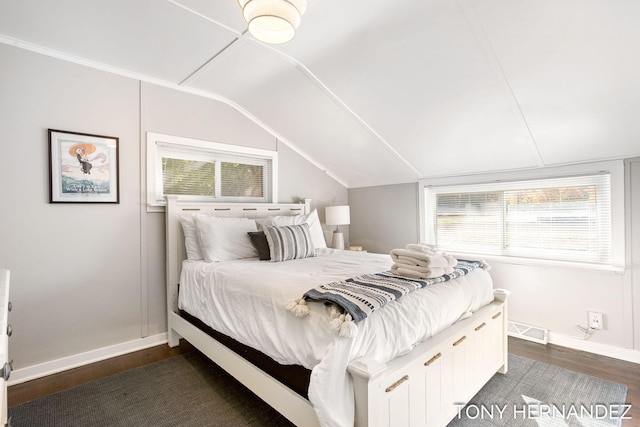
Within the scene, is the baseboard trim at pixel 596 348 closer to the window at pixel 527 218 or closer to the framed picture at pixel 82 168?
the window at pixel 527 218

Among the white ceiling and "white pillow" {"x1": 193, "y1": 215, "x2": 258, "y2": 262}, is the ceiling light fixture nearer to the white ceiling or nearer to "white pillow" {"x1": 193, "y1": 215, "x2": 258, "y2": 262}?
the white ceiling

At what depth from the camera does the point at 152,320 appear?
283cm

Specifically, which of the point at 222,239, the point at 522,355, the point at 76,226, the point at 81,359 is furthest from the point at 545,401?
the point at 76,226

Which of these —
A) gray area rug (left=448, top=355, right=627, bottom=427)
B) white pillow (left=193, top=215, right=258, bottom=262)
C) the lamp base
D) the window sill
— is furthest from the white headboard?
the window sill

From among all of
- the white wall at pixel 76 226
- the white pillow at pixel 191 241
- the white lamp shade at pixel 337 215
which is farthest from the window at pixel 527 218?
the white wall at pixel 76 226

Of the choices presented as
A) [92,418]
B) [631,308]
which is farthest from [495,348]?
[92,418]

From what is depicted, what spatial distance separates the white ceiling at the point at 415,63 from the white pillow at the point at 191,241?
4.43 ft

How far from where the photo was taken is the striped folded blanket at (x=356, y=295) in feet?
4.15

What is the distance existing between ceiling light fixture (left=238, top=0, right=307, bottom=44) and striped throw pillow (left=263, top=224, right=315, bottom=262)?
1.51m

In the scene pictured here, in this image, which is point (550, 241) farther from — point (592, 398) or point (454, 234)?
point (592, 398)

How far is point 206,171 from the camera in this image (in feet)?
10.7

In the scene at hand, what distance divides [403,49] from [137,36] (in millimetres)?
1916

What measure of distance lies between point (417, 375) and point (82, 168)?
9.14 ft

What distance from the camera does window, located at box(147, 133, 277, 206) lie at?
2.90 m
